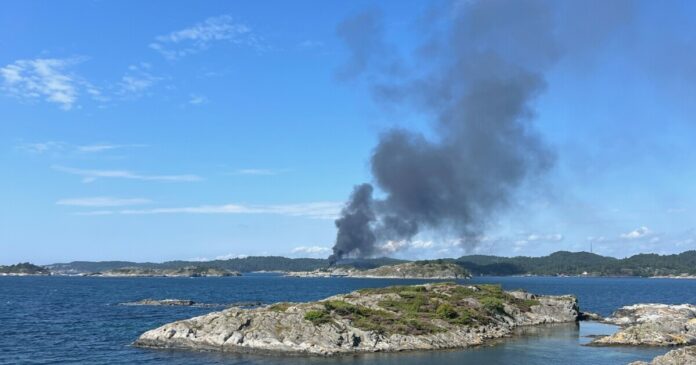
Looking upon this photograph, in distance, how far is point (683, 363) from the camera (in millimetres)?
56812

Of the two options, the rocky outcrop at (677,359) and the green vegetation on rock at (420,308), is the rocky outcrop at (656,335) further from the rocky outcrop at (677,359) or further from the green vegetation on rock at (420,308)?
the rocky outcrop at (677,359)

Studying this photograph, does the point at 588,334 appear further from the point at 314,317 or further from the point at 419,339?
the point at 314,317

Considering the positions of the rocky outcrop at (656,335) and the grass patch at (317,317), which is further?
the rocky outcrop at (656,335)

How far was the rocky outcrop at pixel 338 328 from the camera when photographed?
73.6 meters

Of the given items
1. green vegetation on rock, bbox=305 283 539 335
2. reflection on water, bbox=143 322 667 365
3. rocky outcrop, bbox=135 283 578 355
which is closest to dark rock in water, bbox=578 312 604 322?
green vegetation on rock, bbox=305 283 539 335

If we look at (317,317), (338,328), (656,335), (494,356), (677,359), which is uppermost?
(317,317)

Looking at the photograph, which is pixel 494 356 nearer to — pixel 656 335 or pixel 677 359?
pixel 677 359

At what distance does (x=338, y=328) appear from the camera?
253 ft

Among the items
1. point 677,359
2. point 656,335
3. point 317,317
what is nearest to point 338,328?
point 317,317

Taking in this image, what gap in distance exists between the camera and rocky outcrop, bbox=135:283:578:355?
73562 millimetres

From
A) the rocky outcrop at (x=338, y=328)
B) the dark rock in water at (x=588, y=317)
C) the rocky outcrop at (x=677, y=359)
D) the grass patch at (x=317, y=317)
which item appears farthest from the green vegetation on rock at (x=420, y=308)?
the rocky outcrop at (x=677, y=359)

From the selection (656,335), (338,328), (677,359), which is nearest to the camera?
(677,359)

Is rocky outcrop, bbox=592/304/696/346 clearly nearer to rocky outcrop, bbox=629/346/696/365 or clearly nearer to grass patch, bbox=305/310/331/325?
rocky outcrop, bbox=629/346/696/365

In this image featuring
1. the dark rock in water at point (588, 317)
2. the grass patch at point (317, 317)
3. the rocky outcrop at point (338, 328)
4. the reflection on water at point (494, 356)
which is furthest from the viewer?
the dark rock in water at point (588, 317)
